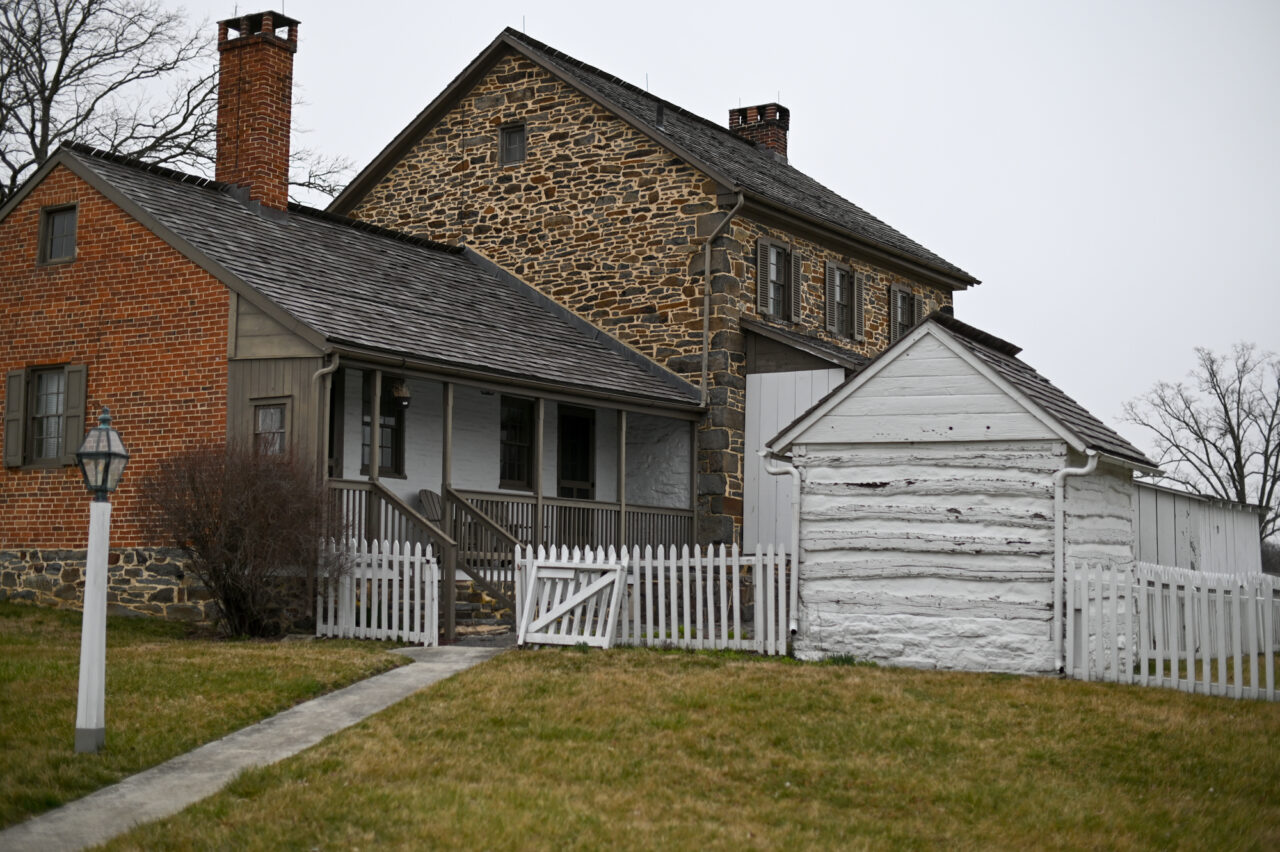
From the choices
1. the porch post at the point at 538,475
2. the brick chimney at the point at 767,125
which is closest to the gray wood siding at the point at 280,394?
the porch post at the point at 538,475

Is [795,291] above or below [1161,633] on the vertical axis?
above

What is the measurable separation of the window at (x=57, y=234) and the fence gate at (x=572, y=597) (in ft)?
27.2

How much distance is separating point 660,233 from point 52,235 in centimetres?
867

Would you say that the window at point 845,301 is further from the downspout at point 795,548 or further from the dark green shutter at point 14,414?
the dark green shutter at point 14,414

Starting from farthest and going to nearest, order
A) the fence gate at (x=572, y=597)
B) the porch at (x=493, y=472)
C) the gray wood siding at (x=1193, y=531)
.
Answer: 1. the gray wood siding at (x=1193, y=531)
2. the porch at (x=493, y=472)
3. the fence gate at (x=572, y=597)

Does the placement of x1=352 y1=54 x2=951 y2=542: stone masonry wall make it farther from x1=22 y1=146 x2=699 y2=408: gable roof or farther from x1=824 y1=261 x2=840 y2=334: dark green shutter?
x1=22 y1=146 x2=699 y2=408: gable roof

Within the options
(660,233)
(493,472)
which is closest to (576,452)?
(493,472)

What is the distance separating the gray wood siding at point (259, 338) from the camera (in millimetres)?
16406

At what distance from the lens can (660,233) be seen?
904 inches

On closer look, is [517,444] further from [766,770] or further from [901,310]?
[766,770]

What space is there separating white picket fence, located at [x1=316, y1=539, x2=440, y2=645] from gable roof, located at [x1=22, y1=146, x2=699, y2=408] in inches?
92.0

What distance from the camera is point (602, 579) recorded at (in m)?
14.1

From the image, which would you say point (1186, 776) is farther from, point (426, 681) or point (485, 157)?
point (485, 157)

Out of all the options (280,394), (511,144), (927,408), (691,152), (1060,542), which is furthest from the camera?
(511,144)
